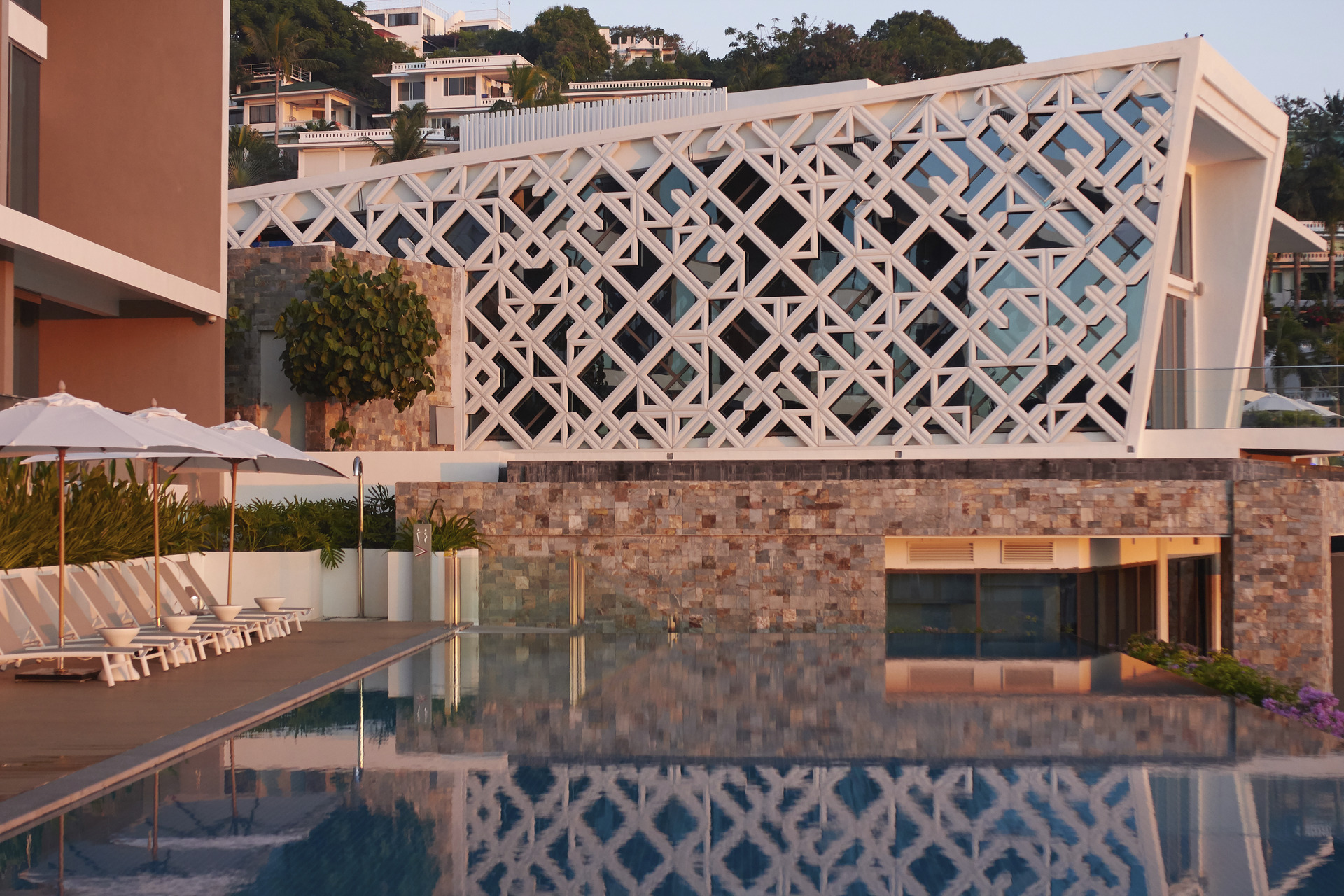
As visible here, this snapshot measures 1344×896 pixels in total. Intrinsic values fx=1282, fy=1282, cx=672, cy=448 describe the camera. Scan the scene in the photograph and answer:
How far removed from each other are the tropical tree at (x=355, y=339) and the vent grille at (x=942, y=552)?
9.44m

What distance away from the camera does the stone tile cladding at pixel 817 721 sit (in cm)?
845

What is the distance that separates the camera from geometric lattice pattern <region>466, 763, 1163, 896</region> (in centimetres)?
572

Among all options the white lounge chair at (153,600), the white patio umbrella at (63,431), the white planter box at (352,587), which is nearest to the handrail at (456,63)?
the white planter box at (352,587)

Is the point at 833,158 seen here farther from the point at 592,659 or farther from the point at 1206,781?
the point at 1206,781

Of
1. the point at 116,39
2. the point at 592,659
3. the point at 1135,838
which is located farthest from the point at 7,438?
the point at 116,39

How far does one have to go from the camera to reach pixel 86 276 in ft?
57.1

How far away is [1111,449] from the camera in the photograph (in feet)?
68.6

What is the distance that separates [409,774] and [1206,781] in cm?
470

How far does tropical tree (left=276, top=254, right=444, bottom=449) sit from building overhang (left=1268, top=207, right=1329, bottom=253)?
21267mm

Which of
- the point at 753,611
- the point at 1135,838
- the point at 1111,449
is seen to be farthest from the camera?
the point at 1111,449

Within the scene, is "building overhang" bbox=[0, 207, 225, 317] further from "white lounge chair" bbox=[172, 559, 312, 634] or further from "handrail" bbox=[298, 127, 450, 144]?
"handrail" bbox=[298, 127, 450, 144]

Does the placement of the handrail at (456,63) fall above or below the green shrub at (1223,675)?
above

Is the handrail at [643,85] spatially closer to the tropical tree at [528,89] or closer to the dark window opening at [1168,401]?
the tropical tree at [528,89]

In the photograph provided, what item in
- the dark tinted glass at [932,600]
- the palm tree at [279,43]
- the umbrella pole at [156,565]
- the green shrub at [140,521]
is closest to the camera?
the green shrub at [140,521]
